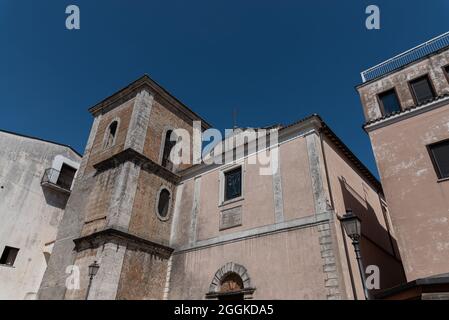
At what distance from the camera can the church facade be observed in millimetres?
9461

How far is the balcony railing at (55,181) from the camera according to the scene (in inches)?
687

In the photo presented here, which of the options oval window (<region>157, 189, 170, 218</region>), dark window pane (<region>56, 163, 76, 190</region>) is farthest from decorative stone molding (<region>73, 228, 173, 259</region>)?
dark window pane (<region>56, 163, 76, 190</region>)

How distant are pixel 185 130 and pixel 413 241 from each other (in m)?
12.4

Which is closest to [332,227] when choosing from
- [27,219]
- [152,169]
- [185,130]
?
[152,169]

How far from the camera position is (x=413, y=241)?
8305 mm

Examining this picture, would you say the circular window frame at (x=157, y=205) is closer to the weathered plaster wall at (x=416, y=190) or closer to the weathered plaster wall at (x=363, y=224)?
the weathered plaster wall at (x=363, y=224)

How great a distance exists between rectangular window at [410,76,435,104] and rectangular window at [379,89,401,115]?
574 millimetres

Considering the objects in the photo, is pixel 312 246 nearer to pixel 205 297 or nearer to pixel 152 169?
pixel 205 297

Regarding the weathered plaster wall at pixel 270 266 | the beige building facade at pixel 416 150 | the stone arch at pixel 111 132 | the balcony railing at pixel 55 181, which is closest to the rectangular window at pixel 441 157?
the beige building facade at pixel 416 150

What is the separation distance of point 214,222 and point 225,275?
2221 mm

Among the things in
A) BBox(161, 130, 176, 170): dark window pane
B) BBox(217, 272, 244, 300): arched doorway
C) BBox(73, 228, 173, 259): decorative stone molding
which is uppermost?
BBox(161, 130, 176, 170): dark window pane

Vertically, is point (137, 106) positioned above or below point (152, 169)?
above

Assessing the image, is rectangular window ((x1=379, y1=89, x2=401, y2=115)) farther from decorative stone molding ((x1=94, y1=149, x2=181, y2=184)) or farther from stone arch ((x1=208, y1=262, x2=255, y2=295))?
decorative stone molding ((x1=94, y1=149, x2=181, y2=184))
